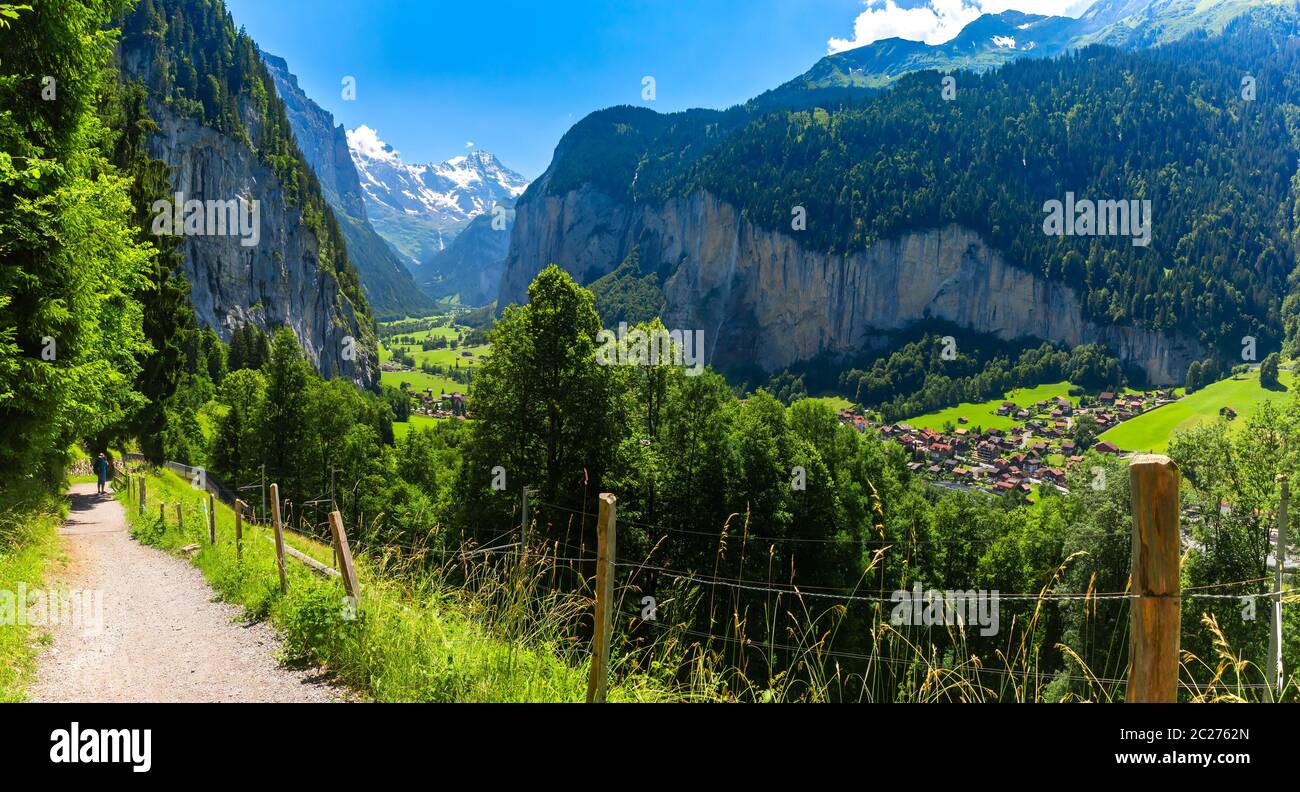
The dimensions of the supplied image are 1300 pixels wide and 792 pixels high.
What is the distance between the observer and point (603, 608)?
4.41 meters

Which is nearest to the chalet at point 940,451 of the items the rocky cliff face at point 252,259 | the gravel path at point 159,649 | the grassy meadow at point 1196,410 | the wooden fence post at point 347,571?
the grassy meadow at point 1196,410

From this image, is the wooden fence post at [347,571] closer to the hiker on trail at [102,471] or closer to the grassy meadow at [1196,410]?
the hiker on trail at [102,471]

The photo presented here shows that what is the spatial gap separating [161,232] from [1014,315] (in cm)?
19577

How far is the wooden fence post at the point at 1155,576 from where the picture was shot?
287cm

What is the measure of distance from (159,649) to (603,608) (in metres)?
6.61

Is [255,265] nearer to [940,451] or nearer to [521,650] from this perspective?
[940,451]

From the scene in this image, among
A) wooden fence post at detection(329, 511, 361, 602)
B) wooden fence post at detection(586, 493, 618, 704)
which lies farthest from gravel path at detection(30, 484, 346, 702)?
wooden fence post at detection(586, 493, 618, 704)

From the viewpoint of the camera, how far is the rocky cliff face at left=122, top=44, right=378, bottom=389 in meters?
118

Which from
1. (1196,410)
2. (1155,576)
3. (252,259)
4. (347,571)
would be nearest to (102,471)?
(347,571)

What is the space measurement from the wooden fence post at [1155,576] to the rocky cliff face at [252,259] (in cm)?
10969
